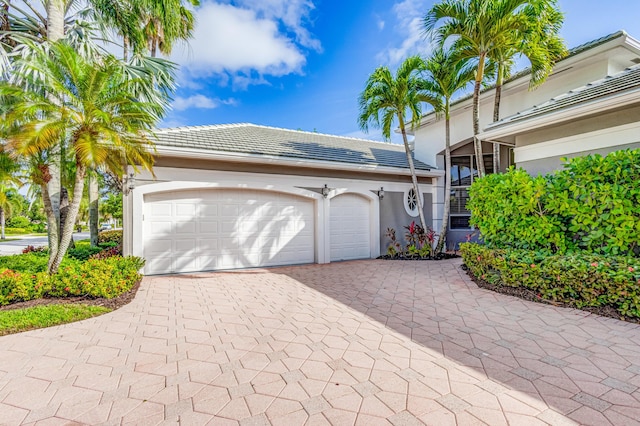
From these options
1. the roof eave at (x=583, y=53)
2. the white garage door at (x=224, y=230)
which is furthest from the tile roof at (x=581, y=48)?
the white garage door at (x=224, y=230)

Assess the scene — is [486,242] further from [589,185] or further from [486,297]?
[589,185]

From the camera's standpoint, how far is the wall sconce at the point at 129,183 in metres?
7.75

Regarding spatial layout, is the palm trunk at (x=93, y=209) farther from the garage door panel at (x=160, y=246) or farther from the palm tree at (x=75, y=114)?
the palm tree at (x=75, y=114)

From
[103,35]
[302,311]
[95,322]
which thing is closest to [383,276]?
[302,311]

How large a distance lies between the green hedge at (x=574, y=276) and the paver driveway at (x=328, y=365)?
41 cm

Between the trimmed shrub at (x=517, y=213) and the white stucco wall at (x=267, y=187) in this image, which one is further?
the white stucco wall at (x=267, y=187)

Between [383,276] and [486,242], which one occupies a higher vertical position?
[486,242]

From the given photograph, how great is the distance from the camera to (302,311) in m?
5.10

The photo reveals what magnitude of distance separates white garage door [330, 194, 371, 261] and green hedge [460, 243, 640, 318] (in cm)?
497

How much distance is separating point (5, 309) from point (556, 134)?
1120 centimetres

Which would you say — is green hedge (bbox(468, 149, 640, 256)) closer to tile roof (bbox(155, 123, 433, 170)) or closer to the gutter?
the gutter

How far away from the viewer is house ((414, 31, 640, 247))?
5871 mm

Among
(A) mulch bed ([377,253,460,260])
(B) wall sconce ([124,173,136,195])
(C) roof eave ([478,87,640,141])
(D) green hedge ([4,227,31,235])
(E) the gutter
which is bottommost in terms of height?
(D) green hedge ([4,227,31,235])

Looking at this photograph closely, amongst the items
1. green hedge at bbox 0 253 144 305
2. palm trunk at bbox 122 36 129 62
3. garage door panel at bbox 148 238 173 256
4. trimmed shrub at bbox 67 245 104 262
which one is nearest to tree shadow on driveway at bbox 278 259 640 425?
green hedge at bbox 0 253 144 305
